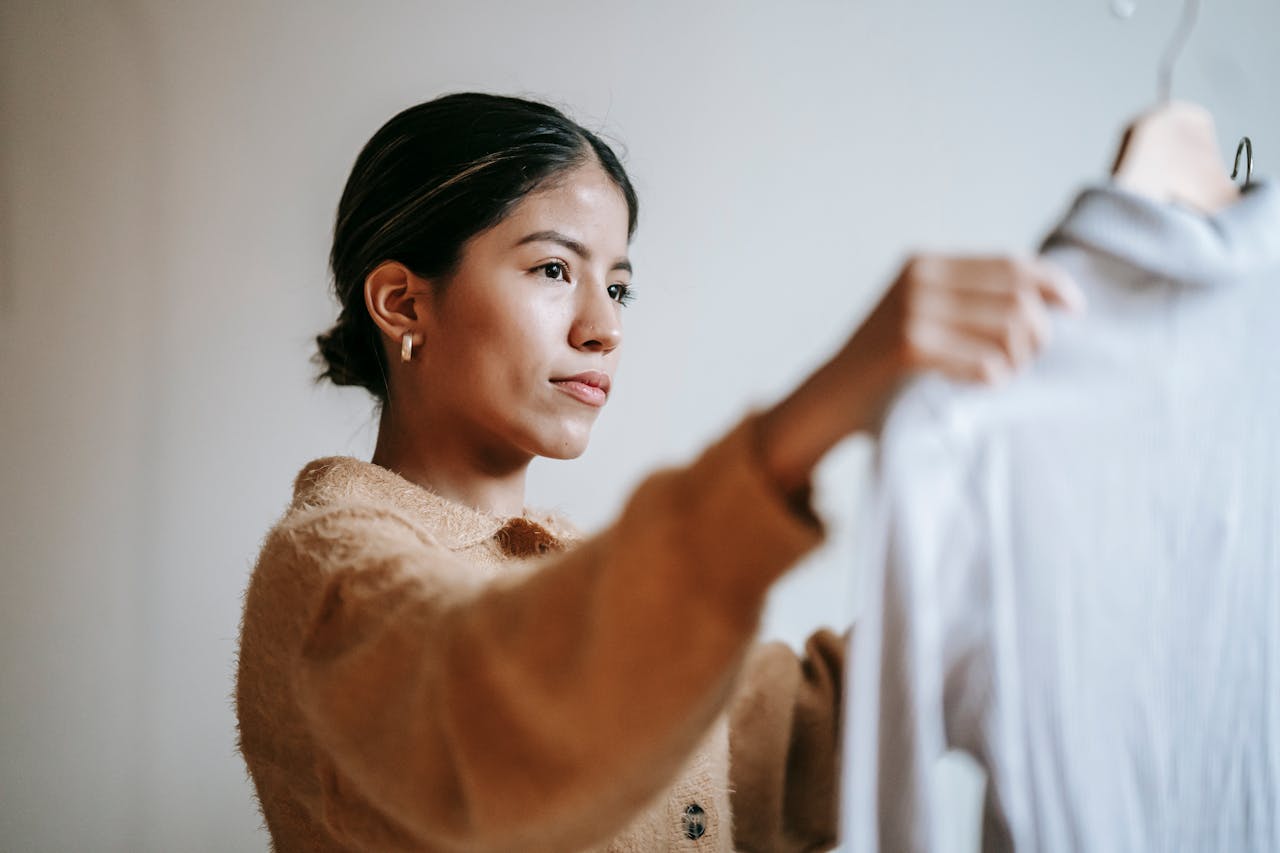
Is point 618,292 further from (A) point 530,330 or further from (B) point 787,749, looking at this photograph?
(B) point 787,749

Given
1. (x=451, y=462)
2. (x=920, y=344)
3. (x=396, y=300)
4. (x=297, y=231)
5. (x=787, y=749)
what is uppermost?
(x=297, y=231)

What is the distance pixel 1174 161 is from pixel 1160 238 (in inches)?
3.6

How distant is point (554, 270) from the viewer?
2.91 ft

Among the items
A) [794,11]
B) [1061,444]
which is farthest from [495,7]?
[1061,444]

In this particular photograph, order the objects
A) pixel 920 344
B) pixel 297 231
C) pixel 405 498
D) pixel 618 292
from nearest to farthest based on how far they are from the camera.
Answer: pixel 920 344 < pixel 405 498 < pixel 618 292 < pixel 297 231

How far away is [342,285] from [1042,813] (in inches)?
31.4

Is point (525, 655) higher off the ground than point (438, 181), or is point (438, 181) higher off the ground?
point (438, 181)

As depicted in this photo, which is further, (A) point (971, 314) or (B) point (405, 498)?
(B) point (405, 498)

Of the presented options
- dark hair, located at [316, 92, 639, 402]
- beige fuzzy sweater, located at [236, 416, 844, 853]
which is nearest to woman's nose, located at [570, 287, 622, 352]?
dark hair, located at [316, 92, 639, 402]

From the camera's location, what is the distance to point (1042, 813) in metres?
0.48

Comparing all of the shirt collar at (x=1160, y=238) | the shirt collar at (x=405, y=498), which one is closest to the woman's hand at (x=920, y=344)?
the shirt collar at (x=1160, y=238)

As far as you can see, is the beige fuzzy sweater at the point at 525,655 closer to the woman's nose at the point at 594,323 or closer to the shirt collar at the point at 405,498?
the shirt collar at the point at 405,498

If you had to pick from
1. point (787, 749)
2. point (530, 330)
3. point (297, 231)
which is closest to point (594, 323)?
point (530, 330)

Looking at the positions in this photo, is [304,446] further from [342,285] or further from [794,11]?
[794,11]
